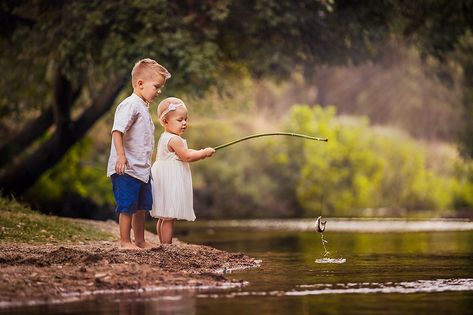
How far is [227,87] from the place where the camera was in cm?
2512

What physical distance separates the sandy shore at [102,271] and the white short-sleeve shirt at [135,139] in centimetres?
78

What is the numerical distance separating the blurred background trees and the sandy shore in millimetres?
8451

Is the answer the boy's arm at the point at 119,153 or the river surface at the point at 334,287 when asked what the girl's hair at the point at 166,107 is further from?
the river surface at the point at 334,287

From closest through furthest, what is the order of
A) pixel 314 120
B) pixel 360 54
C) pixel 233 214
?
pixel 360 54 → pixel 233 214 → pixel 314 120

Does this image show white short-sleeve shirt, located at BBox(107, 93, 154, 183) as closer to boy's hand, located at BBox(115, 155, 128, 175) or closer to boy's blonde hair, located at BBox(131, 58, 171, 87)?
boy's hand, located at BBox(115, 155, 128, 175)

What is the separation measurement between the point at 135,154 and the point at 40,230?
10.5ft

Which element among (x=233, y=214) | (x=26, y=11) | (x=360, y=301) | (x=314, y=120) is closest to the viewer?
(x=360, y=301)

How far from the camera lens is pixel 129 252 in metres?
10.0

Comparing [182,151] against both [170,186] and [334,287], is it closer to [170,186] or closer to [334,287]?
[170,186]

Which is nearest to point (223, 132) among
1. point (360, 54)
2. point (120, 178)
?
point (360, 54)

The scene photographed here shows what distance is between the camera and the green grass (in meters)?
12.5

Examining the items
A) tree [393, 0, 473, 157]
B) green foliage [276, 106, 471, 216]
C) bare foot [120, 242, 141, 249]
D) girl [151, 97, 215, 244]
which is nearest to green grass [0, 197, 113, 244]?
girl [151, 97, 215, 244]

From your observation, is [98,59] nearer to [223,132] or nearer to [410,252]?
[410,252]

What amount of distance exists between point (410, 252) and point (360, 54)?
37.6 ft
